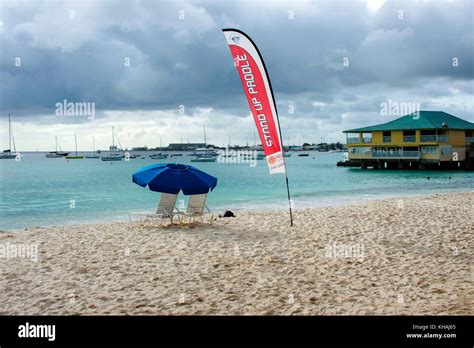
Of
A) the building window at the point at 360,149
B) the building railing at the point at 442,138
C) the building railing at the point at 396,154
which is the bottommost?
the building railing at the point at 396,154

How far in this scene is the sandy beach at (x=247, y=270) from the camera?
6441mm

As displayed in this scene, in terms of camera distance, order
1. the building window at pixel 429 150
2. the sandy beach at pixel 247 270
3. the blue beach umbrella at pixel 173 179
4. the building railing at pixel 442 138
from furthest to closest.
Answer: the building window at pixel 429 150
the building railing at pixel 442 138
the blue beach umbrella at pixel 173 179
the sandy beach at pixel 247 270

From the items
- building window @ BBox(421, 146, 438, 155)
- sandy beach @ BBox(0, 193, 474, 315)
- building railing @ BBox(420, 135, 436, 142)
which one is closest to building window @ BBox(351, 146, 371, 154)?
building window @ BBox(421, 146, 438, 155)

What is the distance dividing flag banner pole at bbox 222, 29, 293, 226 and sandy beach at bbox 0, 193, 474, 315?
245 cm

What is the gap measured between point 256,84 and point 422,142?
153 ft

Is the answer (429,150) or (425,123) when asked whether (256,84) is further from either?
(429,150)

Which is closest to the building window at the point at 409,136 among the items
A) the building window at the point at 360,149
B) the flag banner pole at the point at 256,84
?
the building window at the point at 360,149

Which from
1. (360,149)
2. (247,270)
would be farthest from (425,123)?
(247,270)

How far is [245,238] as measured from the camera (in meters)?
11.3

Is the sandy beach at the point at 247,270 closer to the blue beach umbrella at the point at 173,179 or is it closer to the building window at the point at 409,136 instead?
the blue beach umbrella at the point at 173,179

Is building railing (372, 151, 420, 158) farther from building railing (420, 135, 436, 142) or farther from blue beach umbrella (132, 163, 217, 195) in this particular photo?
blue beach umbrella (132, 163, 217, 195)

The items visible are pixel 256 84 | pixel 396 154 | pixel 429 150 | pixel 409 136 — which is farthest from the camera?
pixel 396 154

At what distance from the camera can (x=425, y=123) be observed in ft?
170
